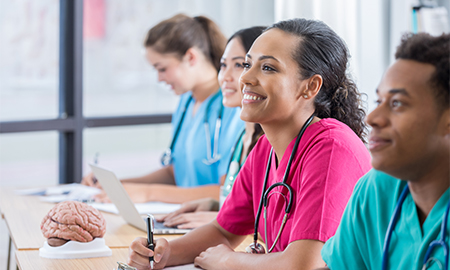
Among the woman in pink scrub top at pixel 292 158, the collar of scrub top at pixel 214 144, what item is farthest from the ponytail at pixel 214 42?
the woman in pink scrub top at pixel 292 158

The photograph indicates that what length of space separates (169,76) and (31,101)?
7.37ft

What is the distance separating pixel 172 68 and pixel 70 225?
3.67 feet

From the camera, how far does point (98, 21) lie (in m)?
3.68

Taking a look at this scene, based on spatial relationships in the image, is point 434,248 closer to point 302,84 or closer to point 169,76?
point 302,84

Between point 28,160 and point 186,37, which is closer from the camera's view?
point 186,37

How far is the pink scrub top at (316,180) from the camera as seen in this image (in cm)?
114

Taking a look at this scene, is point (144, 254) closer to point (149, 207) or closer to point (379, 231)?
point (379, 231)

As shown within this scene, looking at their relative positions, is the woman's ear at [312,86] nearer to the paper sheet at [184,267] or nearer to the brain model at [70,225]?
the paper sheet at [184,267]

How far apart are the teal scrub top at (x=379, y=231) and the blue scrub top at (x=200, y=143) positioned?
104cm

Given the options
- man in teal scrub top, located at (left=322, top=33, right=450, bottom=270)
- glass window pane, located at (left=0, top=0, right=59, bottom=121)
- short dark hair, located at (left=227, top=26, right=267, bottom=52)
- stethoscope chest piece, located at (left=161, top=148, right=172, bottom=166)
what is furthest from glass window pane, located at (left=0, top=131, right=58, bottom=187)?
man in teal scrub top, located at (left=322, top=33, right=450, bottom=270)

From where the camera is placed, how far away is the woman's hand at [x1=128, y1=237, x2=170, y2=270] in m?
1.25

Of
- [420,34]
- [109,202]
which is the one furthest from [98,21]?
[420,34]

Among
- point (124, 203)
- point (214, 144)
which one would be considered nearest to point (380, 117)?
point (124, 203)

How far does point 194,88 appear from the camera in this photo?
2.41m
